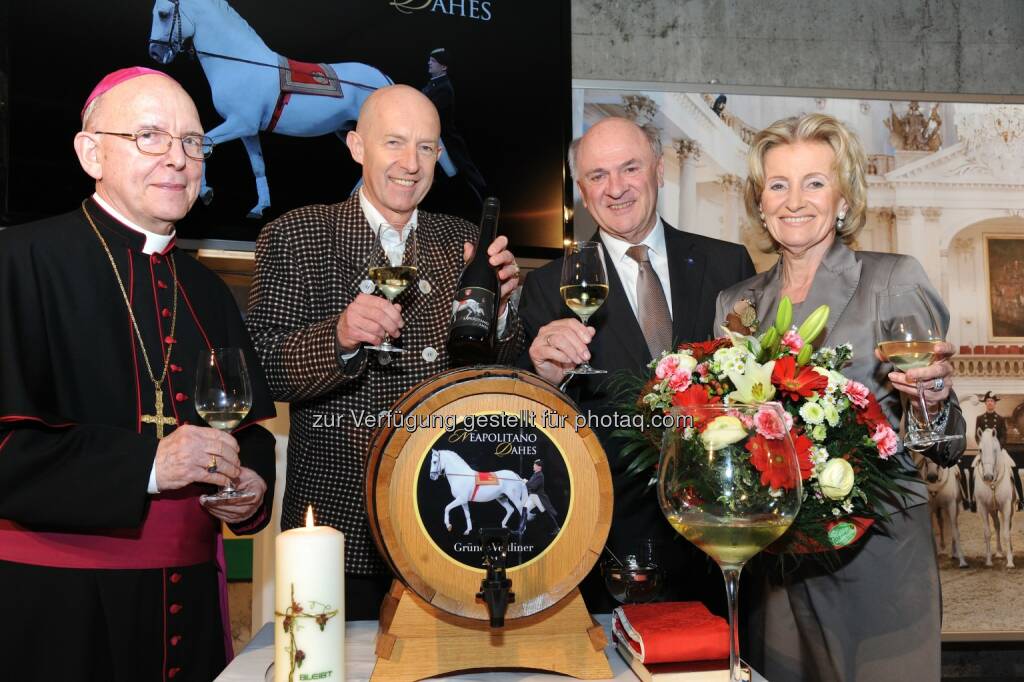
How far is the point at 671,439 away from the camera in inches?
52.4

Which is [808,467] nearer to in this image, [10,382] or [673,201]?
[10,382]

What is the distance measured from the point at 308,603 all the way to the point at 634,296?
5.73 ft

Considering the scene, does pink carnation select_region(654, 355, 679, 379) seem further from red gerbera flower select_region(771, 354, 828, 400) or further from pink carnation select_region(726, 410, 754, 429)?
pink carnation select_region(726, 410, 754, 429)

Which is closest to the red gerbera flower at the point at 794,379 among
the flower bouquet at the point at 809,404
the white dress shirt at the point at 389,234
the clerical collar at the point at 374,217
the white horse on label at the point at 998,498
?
the flower bouquet at the point at 809,404

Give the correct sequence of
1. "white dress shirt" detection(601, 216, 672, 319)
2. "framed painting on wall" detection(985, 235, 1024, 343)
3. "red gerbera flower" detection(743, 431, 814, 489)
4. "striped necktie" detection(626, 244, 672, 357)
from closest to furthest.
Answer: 1. "red gerbera flower" detection(743, 431, 814, 489)
2. "striped necktie" detection(626, 244, 672, 357)
3. "white dress shirt" detection(601, 216, 672, 319)
4. "framed painting on wall" detection(985, 235, 1024, 343)

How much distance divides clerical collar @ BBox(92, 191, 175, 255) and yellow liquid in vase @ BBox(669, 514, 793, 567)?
1.37 metres

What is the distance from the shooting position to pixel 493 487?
155 cm

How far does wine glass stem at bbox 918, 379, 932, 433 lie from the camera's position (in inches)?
75.0

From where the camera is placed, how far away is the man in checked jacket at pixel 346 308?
220 cm

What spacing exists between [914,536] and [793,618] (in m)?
0.36

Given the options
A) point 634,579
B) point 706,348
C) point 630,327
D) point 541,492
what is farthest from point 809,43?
point 541,492

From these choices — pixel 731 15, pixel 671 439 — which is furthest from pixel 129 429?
pixel 731 15

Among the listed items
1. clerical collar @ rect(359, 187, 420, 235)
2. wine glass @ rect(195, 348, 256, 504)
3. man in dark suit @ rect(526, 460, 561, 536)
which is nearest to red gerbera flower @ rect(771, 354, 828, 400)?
man in dark suit @ rect(526, 460, 561, 536)

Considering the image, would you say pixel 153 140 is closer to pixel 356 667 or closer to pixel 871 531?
pixel 356 667
